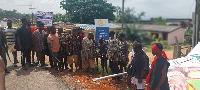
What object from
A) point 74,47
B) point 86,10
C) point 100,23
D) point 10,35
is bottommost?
point 74,47

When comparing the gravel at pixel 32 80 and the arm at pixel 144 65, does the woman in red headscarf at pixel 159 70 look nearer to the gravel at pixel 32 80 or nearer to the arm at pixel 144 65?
the arm at pixel 144 65

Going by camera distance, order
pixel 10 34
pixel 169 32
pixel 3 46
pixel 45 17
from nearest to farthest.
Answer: pixel 3 46
pixel 10 34
pixel 45 17
pixel 169 32

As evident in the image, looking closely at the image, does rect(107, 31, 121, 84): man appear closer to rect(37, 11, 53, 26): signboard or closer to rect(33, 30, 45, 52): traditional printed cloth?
rect(33, 30, 45, 52): traditional printed cloth

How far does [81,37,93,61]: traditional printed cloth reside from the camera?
5.56 metres

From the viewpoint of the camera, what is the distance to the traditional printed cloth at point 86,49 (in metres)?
5.56

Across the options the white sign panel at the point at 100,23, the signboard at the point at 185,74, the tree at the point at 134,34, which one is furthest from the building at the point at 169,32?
the signboard at the point at 185,74

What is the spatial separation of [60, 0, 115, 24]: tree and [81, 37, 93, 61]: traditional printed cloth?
912cm

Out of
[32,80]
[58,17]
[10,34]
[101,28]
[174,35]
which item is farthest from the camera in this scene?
[174,35]

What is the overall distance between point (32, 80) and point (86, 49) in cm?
180

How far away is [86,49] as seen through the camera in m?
Answer: 5.63

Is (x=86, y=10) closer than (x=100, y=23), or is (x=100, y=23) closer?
(x=100, y=23)

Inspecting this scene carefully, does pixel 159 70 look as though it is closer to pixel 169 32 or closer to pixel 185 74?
pixel 185 74

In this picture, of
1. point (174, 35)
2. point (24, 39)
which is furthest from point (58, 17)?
point (174, 35)

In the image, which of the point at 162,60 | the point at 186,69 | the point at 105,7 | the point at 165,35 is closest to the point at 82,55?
the point at 162,60
